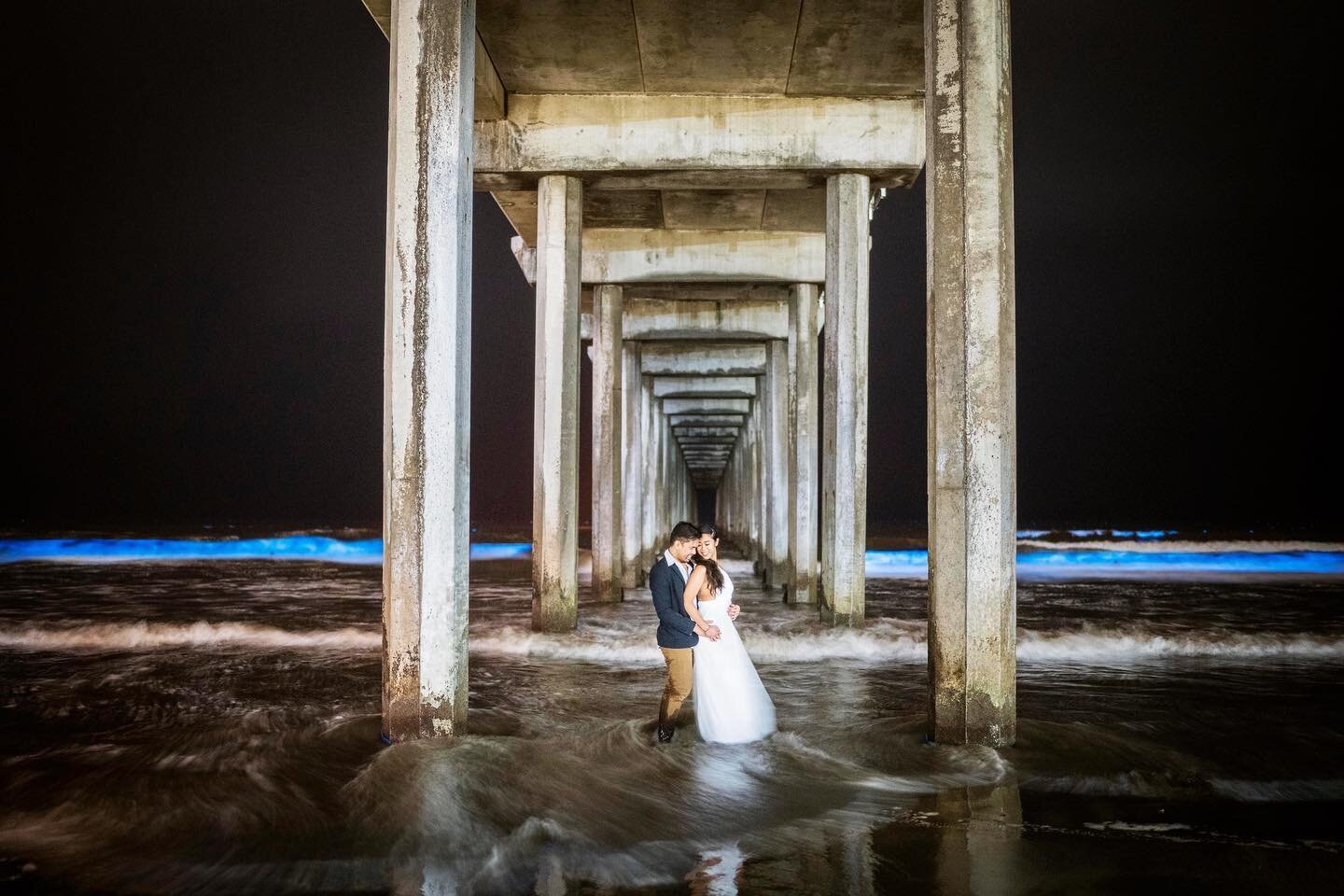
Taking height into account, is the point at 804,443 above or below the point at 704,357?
below

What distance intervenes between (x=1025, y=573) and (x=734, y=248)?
1532 centimetres

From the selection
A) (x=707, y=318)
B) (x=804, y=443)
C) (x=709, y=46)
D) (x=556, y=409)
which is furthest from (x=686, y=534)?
(x=707, y=318)

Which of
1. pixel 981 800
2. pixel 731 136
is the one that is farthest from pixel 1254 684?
pixel 731 136

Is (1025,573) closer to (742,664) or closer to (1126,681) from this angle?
(1126,681)

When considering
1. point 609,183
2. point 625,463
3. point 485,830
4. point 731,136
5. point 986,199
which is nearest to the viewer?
point 485,830

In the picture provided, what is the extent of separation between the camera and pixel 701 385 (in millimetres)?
26594

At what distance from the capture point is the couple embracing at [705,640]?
5.57 metres

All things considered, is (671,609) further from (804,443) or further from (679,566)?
(804,443)

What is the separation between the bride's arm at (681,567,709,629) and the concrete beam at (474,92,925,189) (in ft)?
23.2

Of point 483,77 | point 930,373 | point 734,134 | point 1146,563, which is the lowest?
point 1146,563

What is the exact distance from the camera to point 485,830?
425 cm

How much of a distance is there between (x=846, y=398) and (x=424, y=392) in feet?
21.9

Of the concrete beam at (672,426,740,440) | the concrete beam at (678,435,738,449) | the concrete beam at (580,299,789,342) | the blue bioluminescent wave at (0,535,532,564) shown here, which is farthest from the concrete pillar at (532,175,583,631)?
the concrete beam at (678,435,738,449)

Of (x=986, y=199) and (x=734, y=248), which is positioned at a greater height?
(x=734, y=248)
